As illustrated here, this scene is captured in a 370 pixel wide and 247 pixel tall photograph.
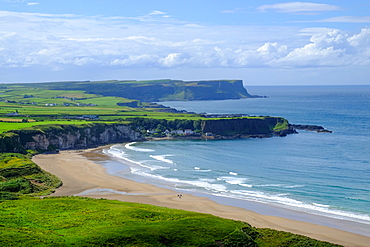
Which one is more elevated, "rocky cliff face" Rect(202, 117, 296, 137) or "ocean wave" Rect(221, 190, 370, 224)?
"rocky cliff face" Rect(202, 117, 296, 137)

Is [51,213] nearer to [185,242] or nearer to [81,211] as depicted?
[81,211]

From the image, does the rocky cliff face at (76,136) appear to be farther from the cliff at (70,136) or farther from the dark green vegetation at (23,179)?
the dark green vegetation at (23,179)

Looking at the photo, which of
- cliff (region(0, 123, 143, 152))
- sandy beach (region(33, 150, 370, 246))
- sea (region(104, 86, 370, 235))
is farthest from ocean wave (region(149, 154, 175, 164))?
cliff (region(0, 123, 143, 152))

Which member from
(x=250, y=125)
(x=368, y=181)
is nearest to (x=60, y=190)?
(x=368, y=181)

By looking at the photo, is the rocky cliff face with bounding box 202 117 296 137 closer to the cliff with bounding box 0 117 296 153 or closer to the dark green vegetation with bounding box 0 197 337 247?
the cliff with bounding box 0 117 296 153

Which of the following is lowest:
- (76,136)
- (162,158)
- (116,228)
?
(162,158)

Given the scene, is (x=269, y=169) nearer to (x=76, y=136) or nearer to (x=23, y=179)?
(x=23, y=179)

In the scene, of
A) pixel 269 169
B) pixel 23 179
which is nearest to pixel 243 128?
pixel 269 169
